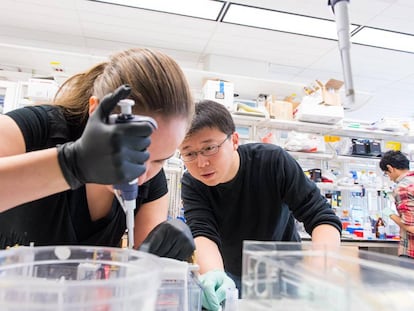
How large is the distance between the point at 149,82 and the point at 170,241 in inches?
A: 12.2

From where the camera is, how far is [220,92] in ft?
9.88

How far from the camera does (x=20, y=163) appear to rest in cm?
51

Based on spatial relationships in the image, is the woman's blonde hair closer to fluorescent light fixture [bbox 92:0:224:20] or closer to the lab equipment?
the lab equipment

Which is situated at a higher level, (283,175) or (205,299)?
(283,175)

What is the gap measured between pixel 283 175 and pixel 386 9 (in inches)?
91.9

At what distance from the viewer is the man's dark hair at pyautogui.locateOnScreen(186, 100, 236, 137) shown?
3.65ft

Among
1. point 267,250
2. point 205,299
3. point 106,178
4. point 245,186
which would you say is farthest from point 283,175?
point 106,178

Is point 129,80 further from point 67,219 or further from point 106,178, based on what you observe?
point 67,219

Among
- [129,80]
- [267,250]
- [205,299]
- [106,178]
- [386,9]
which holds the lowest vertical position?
[205,299]

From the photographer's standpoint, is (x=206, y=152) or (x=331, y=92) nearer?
(x=206, y=152)

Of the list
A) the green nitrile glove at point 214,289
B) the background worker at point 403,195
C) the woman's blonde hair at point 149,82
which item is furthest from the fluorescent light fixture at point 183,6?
the green nitrile glove at point 214,289

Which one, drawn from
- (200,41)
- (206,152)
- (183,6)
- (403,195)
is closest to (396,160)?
(403,195)

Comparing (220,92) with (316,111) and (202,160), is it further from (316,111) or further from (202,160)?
(202,160)

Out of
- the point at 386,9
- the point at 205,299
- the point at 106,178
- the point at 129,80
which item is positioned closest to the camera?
the point at 106,178
